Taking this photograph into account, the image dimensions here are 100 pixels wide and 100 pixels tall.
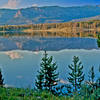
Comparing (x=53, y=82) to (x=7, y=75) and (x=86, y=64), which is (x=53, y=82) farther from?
(x=86, y=64)

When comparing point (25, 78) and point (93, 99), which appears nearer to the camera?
point (93, 99)

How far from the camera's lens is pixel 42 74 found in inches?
1255

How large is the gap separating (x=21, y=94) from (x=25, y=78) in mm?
25777

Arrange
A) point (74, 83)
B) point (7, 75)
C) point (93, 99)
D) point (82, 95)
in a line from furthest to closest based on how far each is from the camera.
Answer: point (7, 75)
point (74, 83)
point (82, 95)
point (93, 99)

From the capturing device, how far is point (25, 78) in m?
35.9

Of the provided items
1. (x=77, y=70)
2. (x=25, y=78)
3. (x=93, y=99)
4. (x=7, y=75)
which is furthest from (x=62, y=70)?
(x=93, y=99)

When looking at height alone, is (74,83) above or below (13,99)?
below

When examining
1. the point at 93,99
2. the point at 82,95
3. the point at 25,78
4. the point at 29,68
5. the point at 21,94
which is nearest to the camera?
the point at 93,99

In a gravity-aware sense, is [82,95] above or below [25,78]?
above

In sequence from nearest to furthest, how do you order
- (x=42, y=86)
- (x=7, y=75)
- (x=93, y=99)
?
(x=93, y=99)
(x=42, y=86)
(x=7, y=75)

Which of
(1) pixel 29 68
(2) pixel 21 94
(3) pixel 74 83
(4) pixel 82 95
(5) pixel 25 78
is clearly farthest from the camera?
(1) pixel 29 68

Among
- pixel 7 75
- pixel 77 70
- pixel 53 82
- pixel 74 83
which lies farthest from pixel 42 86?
pixel 7 75

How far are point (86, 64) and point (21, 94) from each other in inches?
1408

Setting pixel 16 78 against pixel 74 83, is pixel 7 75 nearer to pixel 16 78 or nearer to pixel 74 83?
pixel 16 78
